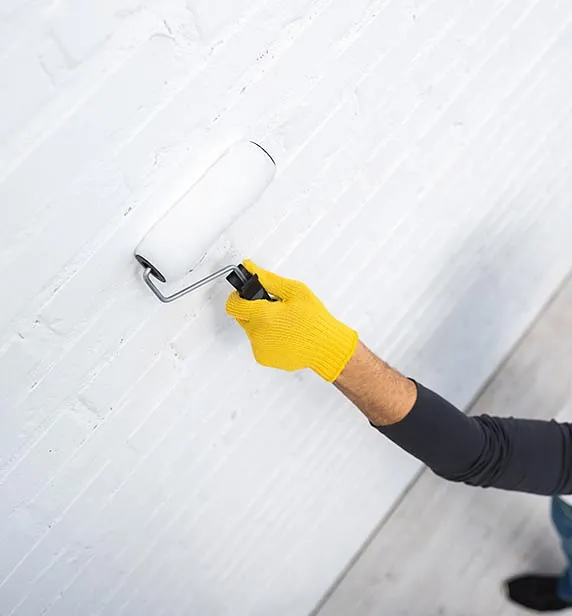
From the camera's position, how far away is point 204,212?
27.3 inches

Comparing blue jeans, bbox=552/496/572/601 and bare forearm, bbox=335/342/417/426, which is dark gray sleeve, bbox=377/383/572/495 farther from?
blue jeans, bbox=552/496/572/601

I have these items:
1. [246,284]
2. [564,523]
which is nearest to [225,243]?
[246,284]

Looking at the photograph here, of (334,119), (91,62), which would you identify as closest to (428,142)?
→ (334,119)

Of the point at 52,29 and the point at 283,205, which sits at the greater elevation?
the point at 283,205

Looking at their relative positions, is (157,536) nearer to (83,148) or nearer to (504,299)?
(83,148)

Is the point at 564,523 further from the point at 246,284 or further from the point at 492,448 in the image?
the point at 246,284

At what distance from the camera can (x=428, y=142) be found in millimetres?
975

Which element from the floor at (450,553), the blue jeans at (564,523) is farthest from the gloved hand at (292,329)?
the floor at (450,553)

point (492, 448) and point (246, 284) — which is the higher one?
point (492, 448)

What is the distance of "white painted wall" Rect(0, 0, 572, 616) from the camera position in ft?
1.93

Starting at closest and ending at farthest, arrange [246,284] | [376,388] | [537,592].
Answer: [246,284] < [376,388] < [537,592]

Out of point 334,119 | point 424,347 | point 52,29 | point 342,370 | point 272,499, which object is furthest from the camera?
point 424,347

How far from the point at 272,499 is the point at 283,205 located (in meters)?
0.56

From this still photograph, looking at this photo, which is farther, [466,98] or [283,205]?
[466,98]
